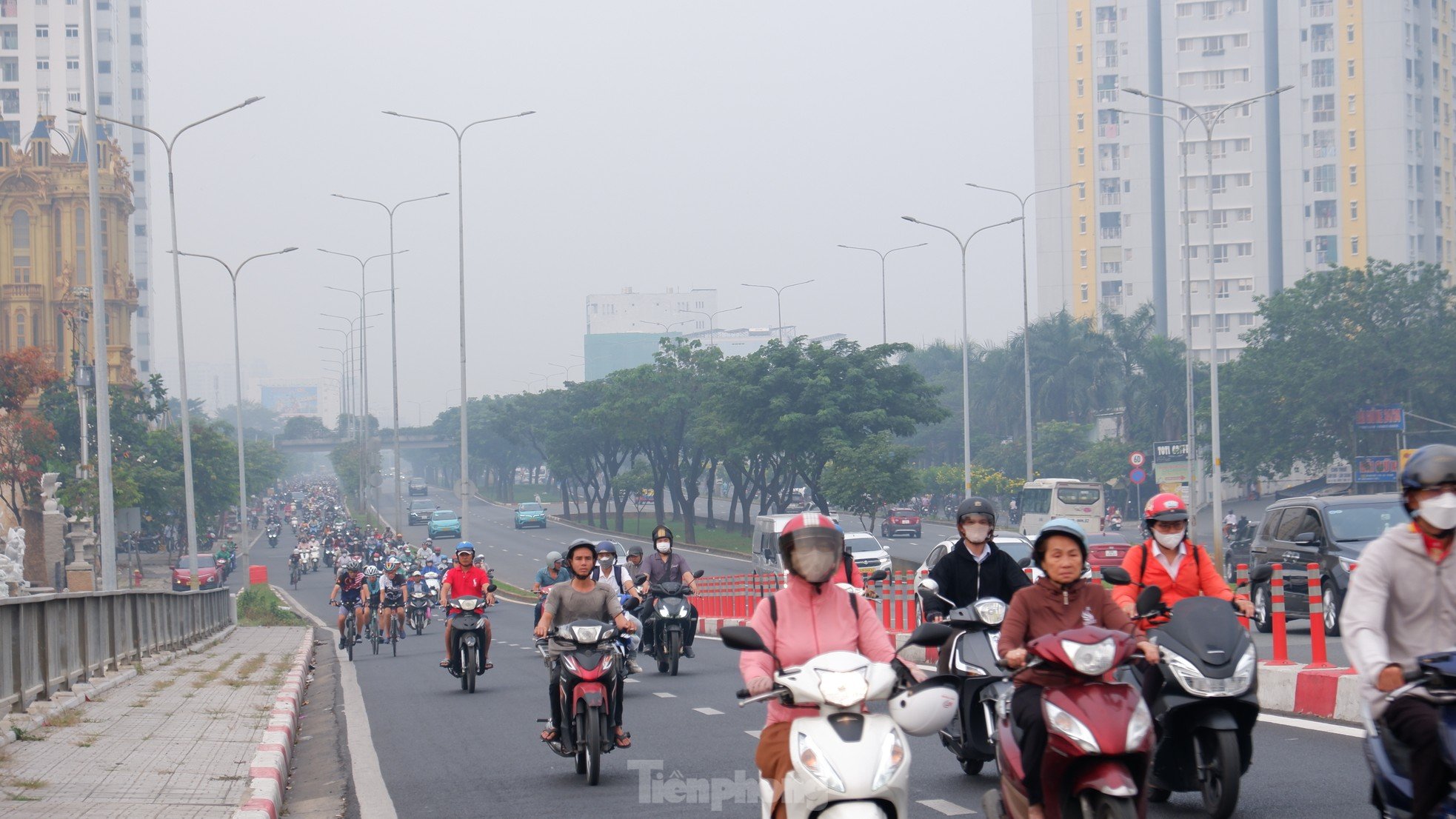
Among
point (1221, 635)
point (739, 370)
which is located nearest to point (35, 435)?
point (739, 370)

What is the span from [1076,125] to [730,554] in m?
55.2

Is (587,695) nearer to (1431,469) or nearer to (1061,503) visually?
(1431,469)

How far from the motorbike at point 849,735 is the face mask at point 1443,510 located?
5.35 feet

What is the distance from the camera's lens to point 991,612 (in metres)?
8.12

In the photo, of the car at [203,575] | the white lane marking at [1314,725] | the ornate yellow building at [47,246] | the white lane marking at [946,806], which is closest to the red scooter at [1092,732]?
the white lane marking at [946,806]

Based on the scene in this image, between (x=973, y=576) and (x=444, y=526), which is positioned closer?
(x=973, y=576)

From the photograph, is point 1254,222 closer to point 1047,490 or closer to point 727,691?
point 1047,490

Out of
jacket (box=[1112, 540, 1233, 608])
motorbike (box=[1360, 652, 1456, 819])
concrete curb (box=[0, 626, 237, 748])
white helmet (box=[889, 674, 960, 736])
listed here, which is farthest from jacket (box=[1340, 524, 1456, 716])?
concrete curb (box=[0, 626, 237, 748])

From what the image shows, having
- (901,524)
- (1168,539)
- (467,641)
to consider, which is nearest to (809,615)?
(1168,539)

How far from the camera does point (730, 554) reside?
206 feet

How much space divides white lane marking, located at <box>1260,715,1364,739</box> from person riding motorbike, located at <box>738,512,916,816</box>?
5293 mm

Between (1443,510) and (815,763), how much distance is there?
2.14m

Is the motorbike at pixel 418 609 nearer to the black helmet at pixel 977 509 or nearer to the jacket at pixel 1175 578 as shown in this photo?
the black helmet at pixel 977 509

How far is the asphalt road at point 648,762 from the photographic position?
8016mm
